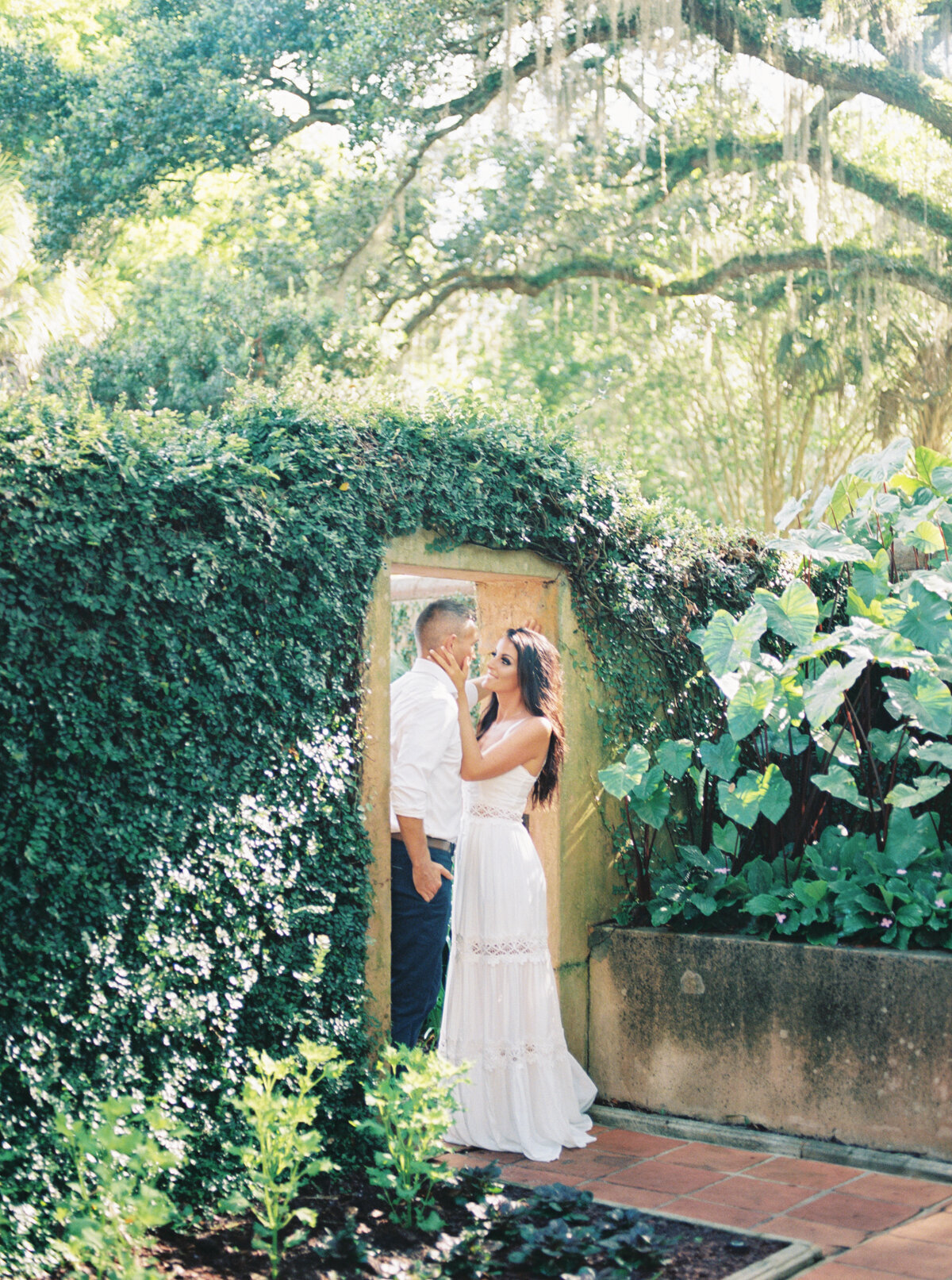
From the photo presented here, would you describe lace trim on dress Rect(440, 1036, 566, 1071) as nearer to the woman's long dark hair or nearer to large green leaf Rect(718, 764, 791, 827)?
the woman's long dark hair

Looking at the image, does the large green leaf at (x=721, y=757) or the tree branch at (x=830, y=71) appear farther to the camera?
the tree branch at (x=830, y=71)

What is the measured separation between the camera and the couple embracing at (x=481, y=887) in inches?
179

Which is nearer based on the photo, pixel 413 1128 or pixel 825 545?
pixel 413 1128

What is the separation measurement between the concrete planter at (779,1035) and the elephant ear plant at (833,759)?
0.16 meters

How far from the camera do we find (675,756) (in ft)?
17.2

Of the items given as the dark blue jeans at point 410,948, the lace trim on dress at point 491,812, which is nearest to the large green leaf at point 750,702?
the lace trim on dress at point 491,812

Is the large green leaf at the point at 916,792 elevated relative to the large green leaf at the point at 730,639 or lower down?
lower down

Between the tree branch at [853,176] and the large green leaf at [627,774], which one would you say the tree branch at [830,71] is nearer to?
the tree branch at [853,176]

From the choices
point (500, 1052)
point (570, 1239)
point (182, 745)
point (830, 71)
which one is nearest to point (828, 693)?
point (500, 1052)

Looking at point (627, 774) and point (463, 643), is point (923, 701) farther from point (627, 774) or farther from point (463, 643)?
point (463, 643)

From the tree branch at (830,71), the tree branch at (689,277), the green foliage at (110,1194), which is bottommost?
the green foliage at (110,1194)

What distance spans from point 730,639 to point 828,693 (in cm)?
50

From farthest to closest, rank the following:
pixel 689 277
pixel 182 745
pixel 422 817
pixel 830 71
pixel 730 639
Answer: pixel 689 277 < pixel 830 71 < pixel 730 639 < pixel 422 817 < pixel 182 745

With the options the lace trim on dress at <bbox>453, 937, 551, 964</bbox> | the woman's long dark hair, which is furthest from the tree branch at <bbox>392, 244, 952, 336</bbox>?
the lace trim on dress at <bbox>453, 937, 551, 964</bbox>
